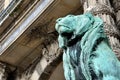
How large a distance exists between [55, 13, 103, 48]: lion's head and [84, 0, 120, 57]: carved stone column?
1.72m

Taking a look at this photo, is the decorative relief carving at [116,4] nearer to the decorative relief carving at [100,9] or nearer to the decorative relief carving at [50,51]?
the decorative relief carving at [100,9]

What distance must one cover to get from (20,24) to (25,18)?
8.4 inches

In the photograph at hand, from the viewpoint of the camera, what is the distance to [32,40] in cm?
798

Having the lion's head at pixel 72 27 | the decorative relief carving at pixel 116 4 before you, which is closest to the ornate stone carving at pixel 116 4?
the decorative relief carving at pixel 116 4

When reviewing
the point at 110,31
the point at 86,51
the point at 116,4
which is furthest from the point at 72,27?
the point at 116,4

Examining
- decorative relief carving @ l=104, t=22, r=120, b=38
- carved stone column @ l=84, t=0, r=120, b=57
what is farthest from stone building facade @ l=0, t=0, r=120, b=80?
decorative relief carving @ l=104, t=22, r=120, b=38

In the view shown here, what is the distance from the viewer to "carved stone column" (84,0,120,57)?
4879 millimetres

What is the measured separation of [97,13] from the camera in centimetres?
522

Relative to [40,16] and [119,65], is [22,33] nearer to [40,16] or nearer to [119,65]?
[40,16]

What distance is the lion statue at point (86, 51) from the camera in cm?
266

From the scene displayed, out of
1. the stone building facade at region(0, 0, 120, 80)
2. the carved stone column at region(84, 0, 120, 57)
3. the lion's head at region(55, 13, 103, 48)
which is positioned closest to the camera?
the lion's head at region(55, 13, 103, 48)

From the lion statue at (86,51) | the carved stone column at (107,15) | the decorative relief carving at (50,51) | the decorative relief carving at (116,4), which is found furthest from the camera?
the decorative relief carving at (50,51)

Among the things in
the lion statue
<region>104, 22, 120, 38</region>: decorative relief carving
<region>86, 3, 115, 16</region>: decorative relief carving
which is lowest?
<region>104, 22, 120, 38</region>: decorative relief carving

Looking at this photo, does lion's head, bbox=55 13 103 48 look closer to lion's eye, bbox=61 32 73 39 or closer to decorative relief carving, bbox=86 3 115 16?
lion's eye, bbox=61 32 73 39
